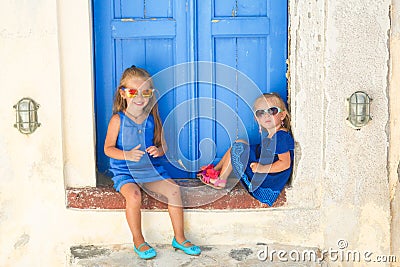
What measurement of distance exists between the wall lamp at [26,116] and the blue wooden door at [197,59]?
0.49m

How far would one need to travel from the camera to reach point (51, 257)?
14.5 ft

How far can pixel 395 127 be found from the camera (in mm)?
4312

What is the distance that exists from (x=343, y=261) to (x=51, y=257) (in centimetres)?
196

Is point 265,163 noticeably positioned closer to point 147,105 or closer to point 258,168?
point 258,168

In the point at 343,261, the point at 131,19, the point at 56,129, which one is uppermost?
the point at 131,19

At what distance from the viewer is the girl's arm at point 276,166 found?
14.3ft

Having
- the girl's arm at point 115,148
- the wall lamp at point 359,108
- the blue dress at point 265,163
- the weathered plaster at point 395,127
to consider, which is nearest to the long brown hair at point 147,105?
the girl's arm at point 115,148

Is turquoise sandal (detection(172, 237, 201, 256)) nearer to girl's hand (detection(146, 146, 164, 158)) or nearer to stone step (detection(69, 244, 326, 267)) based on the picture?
stone step (detection(69, 244, 326, 267))

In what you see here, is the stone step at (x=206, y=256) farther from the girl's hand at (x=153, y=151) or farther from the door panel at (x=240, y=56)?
the door panel at (x=240, y=56)

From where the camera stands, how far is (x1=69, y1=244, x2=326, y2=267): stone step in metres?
4.22

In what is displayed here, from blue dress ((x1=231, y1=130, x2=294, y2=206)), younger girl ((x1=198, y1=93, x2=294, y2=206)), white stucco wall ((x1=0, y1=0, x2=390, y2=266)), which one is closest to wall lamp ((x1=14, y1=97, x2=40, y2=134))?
white stucco wall ((x1=0, y1=0, x2=390, y2=266))

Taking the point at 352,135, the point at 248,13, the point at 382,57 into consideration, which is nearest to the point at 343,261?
the point at 352,135

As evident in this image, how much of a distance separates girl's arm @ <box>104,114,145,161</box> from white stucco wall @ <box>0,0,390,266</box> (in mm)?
127

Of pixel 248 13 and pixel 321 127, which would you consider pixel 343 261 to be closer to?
pixel 321 127
